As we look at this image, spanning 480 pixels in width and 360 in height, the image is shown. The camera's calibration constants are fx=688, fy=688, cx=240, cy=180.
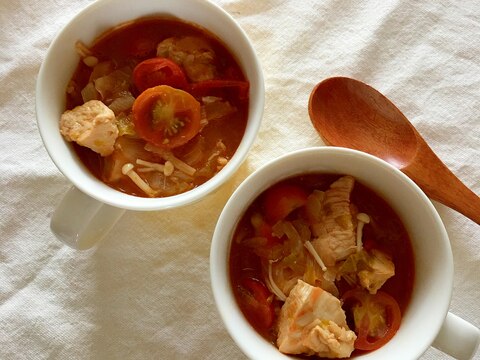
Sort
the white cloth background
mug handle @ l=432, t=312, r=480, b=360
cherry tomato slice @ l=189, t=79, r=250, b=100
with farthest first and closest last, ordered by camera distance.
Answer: the white cloth background
cherry tomato slice @ l=189, t=79, r=250, b=100
mug handle @ l=432, t=312, r=480, b=360

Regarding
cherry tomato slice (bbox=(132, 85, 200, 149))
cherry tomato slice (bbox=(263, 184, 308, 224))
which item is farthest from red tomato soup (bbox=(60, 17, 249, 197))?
cherry tomato slice (bbox=(263, 184, 308, 224))

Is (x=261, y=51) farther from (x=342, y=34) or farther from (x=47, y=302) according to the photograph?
(x=47, y=302)

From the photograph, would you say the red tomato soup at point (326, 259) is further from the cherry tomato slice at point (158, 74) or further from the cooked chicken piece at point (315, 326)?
the cherry tomato slice at point (158, 74)

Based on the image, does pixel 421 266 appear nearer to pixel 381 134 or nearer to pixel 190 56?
pixel 381 134

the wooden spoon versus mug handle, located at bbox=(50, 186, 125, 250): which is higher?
the wooden spoon

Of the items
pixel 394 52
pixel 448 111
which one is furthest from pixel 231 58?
pixel 448 111

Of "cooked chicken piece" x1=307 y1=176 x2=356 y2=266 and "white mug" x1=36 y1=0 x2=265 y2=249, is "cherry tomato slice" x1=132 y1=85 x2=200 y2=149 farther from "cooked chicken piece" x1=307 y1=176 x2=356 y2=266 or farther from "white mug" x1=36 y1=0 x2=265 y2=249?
"cooked chicken piece" x1=307 y1=176 x2=356 y2=266
